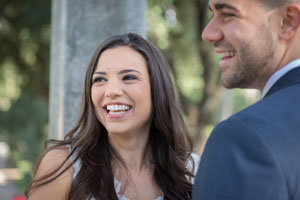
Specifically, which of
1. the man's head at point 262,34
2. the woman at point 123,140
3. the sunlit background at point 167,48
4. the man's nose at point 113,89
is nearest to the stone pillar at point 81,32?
the woman at point 123,140

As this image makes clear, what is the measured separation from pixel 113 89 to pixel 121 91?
0.05 meters

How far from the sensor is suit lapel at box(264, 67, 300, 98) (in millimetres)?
1306

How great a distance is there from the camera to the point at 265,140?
1.11 metres

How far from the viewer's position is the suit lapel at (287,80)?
1306mm

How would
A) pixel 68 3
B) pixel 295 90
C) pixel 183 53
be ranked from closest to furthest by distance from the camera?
pixel 295 90 < pixel 68 3 < pixel 183 53

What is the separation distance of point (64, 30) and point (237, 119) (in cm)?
250

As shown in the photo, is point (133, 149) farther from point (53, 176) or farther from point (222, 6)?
point (222, 6)

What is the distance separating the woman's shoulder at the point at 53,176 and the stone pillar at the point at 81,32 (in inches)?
37.0

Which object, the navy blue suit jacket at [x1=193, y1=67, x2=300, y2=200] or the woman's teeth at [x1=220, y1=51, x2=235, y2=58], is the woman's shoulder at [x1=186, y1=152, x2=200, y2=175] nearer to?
the woman's teeth at [x1=220, y1=51, x2=235, y2=58]

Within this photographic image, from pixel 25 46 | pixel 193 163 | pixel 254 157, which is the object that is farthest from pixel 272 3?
pixel 25 46

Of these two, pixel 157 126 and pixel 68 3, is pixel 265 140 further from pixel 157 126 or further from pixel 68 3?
pixel 68 3

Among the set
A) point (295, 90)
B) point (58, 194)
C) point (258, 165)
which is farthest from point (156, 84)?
point (258, 165)

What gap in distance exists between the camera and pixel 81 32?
135 inches

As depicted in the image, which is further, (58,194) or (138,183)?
(138,183)
